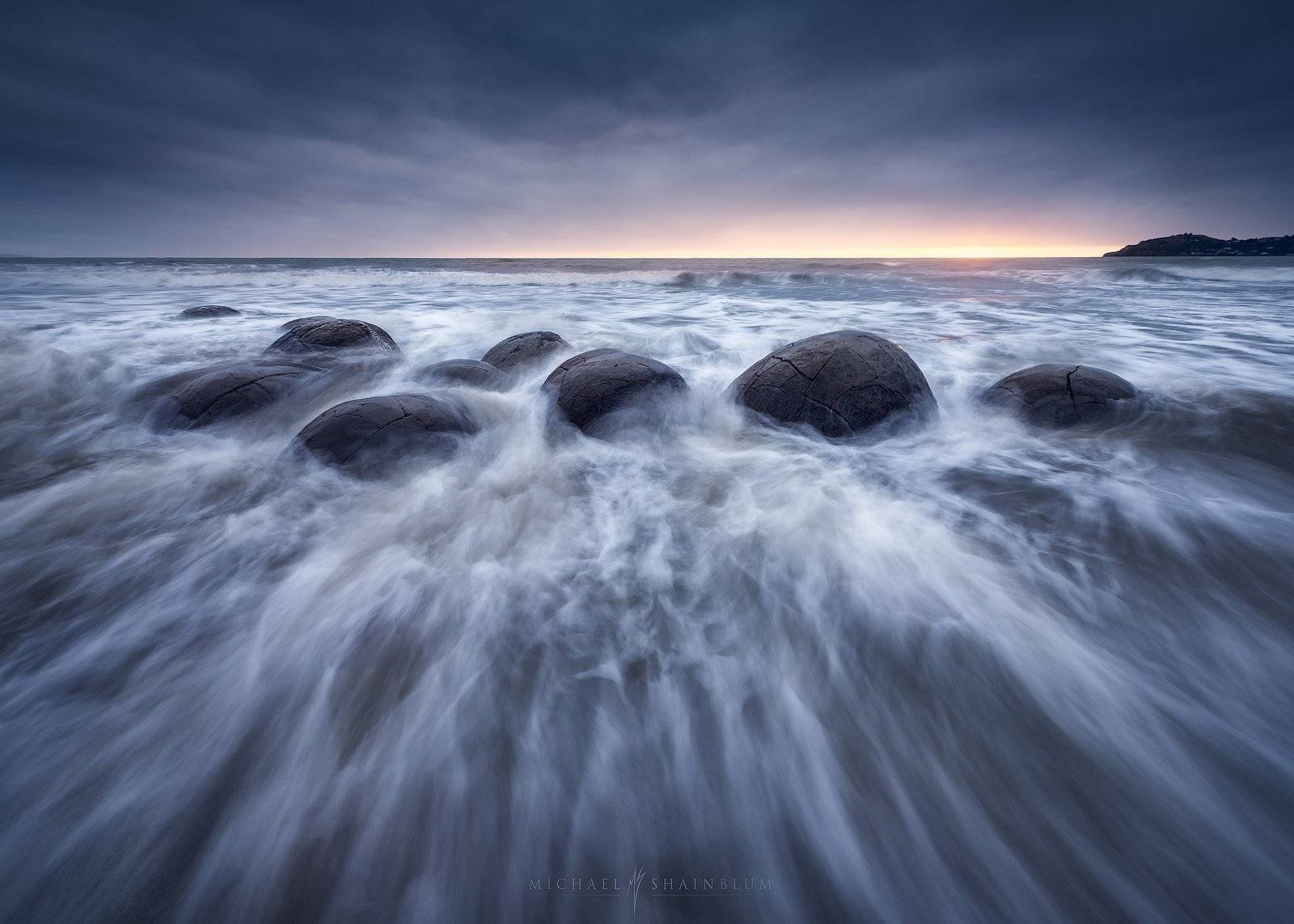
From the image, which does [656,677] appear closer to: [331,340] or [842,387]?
[842,387]

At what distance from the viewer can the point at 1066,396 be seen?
5008 mm

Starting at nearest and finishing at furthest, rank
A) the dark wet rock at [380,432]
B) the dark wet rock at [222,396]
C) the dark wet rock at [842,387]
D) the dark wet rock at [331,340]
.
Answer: the dark wet rock at [380,432], the dark wet rock at [842,387], the dark wet rock at [222,396], the dark wet rock at [331,340]

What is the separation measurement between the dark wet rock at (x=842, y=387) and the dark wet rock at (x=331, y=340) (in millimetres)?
5948

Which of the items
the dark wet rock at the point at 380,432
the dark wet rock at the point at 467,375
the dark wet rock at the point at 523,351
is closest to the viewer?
the dark wet rock at the point at 380,432

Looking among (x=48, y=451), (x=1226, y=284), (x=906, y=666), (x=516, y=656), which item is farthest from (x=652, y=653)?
(x=1226, y=284)

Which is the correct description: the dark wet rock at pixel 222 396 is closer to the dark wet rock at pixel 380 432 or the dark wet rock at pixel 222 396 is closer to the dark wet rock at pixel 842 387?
the dark wet rock at pixel 380 432

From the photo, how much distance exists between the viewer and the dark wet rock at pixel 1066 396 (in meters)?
4.92

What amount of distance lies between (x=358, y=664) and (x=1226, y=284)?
33.8 metres

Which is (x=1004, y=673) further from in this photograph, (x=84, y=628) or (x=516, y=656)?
(x=84, y=628)
